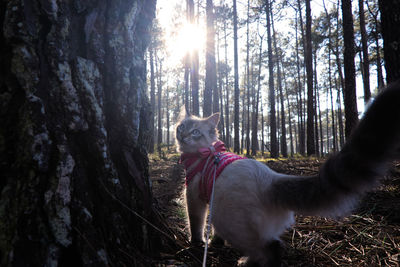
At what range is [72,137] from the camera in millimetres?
1295

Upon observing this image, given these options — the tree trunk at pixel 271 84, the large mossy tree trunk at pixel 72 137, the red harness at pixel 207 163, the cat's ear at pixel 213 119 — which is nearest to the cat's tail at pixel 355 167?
the red harness at pixel 207 163

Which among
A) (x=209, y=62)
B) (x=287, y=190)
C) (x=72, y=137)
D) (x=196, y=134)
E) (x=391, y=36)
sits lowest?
(x=287, y=190)

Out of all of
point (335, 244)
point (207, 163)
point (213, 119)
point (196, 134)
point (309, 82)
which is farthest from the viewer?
point (309, 82)

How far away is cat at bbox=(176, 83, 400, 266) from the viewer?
3.69 ft

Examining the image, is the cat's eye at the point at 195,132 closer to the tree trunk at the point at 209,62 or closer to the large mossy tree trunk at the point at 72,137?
the large mossy tree trunk at the point at 72,137

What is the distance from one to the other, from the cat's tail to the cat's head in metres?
1.38

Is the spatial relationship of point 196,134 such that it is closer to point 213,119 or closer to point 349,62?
point 213,119

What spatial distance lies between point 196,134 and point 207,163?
2.27ft

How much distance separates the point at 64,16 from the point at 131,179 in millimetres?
1093

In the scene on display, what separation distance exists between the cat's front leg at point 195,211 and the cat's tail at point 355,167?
858mm

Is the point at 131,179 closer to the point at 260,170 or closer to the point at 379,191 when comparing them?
the point at 260,170

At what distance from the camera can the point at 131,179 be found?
1.59 meters

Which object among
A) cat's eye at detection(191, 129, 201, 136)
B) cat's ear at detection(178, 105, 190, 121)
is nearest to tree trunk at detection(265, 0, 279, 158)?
cat's ear at detection(178, 105, 190, 121)

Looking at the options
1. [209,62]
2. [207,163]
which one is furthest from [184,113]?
[209,62]
